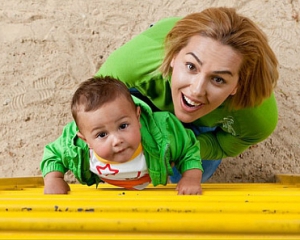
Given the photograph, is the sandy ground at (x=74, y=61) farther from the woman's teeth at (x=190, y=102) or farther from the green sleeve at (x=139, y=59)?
the woman's teeth at (x=190, y=102)

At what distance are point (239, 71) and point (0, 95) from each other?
54.7 inches

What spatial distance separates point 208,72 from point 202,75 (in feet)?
0.06

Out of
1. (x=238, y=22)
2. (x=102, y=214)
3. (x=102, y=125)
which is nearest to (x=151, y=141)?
(x=102, y=125)

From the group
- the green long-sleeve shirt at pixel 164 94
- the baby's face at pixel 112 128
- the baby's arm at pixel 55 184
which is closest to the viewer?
the baby's face at pixel 112 128

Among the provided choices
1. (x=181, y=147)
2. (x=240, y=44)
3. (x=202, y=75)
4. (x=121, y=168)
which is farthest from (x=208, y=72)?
(x=121, y=168)

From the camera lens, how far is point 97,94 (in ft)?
4.24

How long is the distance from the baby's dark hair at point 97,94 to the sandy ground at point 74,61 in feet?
3.45

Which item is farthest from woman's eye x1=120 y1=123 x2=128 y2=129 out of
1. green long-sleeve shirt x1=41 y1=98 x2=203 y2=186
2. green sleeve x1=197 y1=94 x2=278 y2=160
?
green sleeve x1=197 y1=94 x2=278 y2=160

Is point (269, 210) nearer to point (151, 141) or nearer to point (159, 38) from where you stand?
point (151, 141)

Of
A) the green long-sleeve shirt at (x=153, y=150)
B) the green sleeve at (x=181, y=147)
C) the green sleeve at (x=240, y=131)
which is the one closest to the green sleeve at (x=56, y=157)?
the green long-sleeve shirt at (x=153, y=150)

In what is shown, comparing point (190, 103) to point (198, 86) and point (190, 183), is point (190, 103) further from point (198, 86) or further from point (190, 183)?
point (190, 183)

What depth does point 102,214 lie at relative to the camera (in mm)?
784

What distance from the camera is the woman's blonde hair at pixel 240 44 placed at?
1392mm

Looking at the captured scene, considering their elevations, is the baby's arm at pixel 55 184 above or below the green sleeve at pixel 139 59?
below
